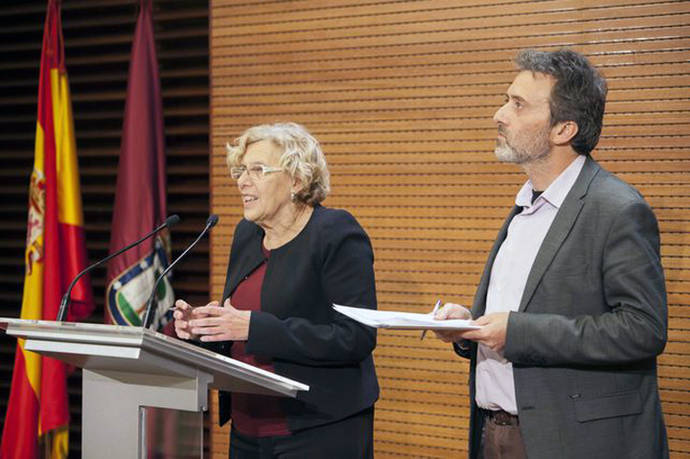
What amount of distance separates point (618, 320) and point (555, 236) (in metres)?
0.28

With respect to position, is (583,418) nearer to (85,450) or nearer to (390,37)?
(85,450)

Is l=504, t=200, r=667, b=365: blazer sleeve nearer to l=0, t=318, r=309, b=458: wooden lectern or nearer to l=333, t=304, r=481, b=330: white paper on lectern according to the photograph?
l=333, t=304, r=481, b=330: white paper on lectern

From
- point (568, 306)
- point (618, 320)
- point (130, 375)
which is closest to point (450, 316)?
point (568, 306)

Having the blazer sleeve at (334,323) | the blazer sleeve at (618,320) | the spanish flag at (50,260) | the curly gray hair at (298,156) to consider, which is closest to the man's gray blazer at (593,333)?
the blazer sleeve at (618,320)

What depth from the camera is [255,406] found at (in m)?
2.58

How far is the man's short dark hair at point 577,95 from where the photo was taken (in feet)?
7.52

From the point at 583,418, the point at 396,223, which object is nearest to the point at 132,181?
the point at 396,223

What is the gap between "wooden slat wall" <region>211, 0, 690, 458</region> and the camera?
3.34 metres

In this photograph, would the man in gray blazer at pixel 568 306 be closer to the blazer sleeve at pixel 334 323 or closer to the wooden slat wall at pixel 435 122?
the blazer sleeve at pixel 334 323

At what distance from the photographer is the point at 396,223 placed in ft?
12.5

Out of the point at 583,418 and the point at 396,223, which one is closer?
the point at 583,418

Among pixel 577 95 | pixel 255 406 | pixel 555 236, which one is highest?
pixel 577 95

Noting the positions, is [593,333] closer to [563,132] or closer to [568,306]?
[568,306]

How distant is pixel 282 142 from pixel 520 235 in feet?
3.08
